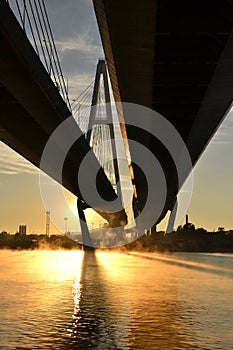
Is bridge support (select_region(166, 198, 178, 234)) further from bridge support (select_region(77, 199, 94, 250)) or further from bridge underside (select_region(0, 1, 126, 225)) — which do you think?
bridge underside (select_region(0, 1, 126, 225))

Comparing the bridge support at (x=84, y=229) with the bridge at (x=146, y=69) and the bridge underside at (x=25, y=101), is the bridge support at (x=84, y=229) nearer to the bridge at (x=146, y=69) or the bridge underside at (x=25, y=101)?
the bridge underside at (x=25, y=101)

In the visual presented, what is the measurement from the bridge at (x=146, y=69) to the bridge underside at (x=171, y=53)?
1.1 inches

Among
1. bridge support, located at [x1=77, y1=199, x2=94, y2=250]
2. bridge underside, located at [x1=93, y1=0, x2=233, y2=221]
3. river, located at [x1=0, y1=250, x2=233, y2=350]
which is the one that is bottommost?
river, located at [x1=0, y1=250, x2=233, y2=350]

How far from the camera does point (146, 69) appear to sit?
23.3 meters

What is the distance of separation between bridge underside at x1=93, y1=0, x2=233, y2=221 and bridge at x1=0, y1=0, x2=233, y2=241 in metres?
0.03

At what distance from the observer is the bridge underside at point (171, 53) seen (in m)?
18.2

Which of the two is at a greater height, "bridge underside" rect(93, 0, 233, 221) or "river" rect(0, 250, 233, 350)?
"bridge underside" rect(93, 0, 233, 221)

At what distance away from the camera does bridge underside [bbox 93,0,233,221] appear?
18.2m

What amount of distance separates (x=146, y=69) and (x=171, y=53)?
1086 mm

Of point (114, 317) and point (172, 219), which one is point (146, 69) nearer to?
point (114, 317)

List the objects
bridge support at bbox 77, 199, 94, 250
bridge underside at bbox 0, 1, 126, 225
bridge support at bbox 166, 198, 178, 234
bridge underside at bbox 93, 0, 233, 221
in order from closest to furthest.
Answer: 1. bridge underside at bbox 93, 0, 233, 221
2. bridge underside at bbox 0, 1, 126, 225
3. bridge support at bbox 77, 199, 94, 250
4. bridge support at bbox 166, 198, 178, 234

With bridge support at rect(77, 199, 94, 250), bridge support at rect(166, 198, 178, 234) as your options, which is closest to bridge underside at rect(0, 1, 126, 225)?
bridge support at rect(77, 199, 94, 250)

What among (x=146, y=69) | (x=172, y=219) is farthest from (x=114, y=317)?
(x=172, y=219)

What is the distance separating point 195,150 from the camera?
45.7m
